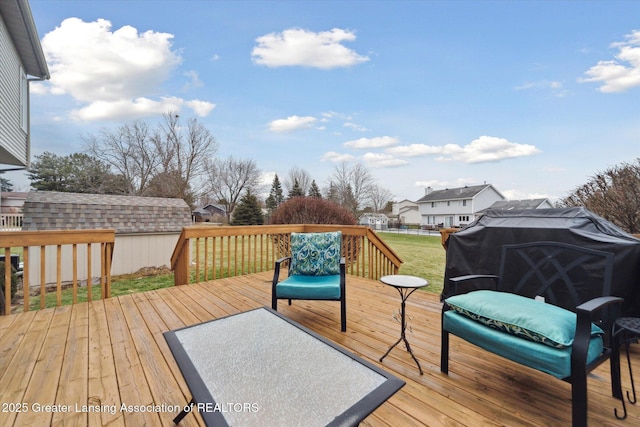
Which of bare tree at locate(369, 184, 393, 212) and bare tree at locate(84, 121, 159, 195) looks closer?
bare tree at locate(84, 121, 159, 195)

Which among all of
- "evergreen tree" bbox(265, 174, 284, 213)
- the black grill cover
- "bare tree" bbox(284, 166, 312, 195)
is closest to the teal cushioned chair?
the black grill cover

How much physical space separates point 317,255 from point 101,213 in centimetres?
683

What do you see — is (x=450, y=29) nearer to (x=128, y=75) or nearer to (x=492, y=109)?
(x=492, y=109)

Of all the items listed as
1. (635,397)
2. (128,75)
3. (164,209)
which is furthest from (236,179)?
(635,397)

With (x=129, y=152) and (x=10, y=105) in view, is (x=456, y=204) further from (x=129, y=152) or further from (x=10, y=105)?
(x=10, y=105)

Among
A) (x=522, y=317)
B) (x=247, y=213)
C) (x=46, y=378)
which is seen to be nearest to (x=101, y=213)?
(x=46, y=378)

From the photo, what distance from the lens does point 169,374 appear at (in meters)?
1.93

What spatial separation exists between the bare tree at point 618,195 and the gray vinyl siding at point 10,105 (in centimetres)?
1299

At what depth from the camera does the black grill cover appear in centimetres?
200

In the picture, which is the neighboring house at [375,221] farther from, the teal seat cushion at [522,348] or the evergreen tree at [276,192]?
the teal seat cushion at [522,348]

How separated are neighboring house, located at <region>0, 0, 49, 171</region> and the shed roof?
1.38 metres

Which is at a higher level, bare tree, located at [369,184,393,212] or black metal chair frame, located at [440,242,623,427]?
bare tree, located at [369,184,393,212]

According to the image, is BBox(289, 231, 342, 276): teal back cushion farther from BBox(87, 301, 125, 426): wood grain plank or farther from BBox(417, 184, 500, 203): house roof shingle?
BBox(417, 184, 500, 203): house roof shingle

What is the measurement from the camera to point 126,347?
230cm
